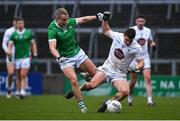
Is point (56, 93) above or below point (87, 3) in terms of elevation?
below

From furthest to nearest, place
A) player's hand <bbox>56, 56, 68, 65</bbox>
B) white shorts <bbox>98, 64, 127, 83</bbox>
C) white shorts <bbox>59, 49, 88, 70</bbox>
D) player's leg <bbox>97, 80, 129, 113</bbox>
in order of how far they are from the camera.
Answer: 1. white shorts <bbox>59, 49, 88, 70</bbox>
2. white shorts <bbox>98, 64, 127, 83</bbox>
3. player's leg <bbox>97, 80, 129, 113</bbox>
4. player's hand <bbox>56, 56, 68, 65</bbox>

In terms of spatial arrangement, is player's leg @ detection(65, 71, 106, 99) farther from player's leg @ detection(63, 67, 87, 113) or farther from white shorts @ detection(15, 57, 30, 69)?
white shorts @ detection(15, 57, 30, 69)

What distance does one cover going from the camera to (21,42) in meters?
23.7

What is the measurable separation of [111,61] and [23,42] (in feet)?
26.3

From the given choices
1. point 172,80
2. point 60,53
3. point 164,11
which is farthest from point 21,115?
point 164,11

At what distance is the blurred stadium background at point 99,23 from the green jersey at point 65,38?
42.6 feet

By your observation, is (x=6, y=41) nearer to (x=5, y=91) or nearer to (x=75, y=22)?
(x=5, y=91)

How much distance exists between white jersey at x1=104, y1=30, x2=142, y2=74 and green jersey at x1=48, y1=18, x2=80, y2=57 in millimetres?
944

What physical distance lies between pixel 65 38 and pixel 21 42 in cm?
756

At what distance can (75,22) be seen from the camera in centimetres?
1642

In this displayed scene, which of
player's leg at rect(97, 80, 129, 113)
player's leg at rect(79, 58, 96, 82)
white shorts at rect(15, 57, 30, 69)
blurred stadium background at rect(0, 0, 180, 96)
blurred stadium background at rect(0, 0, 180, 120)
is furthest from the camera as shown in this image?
blurred stadium background at rect(0, 0, 180, 96)

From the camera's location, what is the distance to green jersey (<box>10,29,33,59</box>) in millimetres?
23500

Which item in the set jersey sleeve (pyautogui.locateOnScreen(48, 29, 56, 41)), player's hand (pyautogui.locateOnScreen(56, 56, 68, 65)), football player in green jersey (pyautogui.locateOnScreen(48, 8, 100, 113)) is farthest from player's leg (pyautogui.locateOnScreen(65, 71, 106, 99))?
jersey sleeve (pyautogui.locateOnScreen(48, 29, 56, 41))

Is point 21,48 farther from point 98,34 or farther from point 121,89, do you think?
point 98,34
